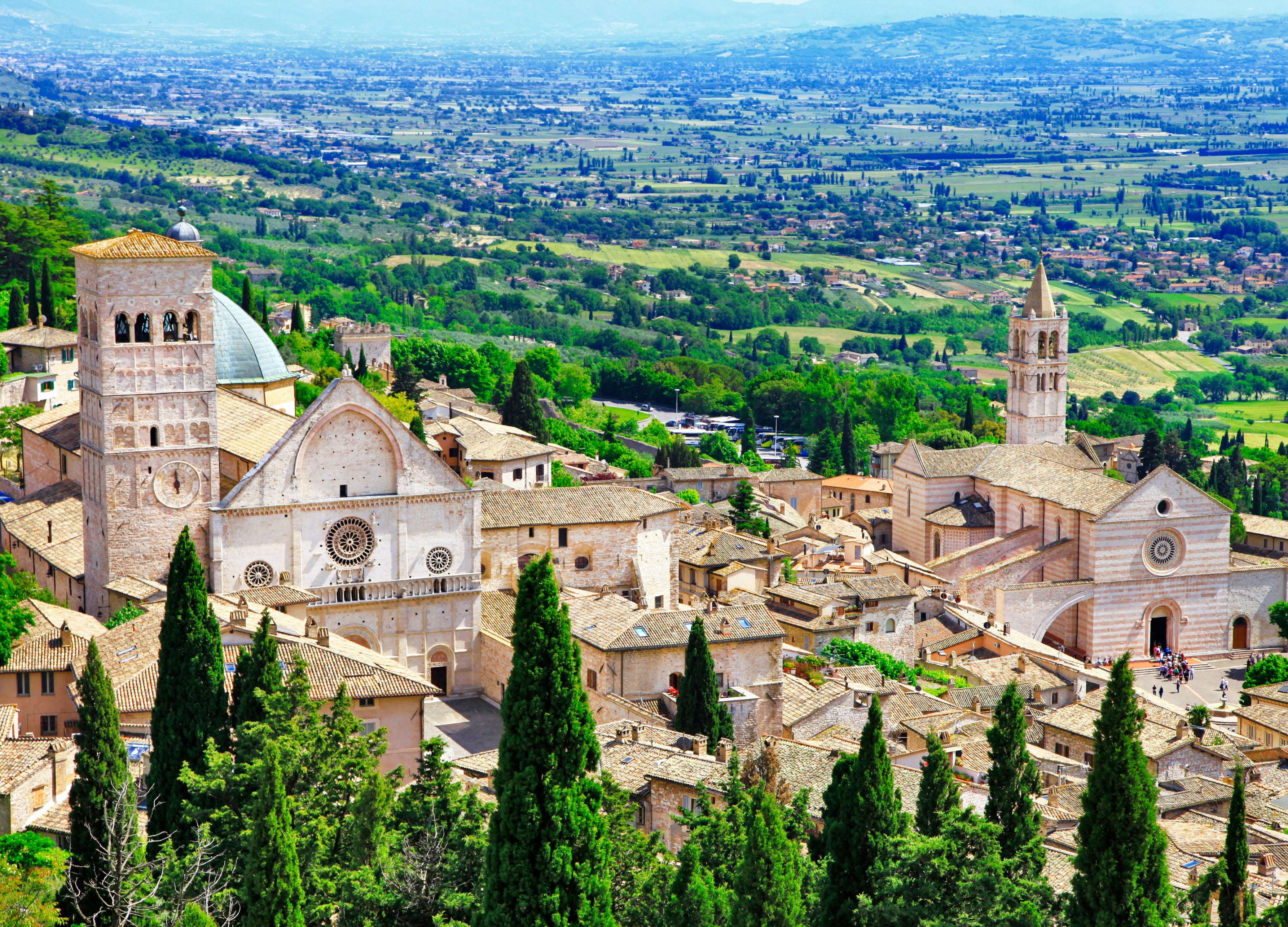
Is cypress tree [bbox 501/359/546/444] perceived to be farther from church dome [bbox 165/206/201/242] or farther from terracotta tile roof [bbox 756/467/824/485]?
church dome [bbox 165/206/201/242]

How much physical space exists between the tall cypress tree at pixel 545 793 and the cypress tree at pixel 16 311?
45350mm

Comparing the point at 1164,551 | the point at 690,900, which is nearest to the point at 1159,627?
the point at 1164,551

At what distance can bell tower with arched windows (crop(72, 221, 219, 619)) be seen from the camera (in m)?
47.5

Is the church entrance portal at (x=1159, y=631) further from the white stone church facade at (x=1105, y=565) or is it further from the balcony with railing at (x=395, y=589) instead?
the balcony with railing at (x=395, y=589)

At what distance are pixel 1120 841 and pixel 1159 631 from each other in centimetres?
4196

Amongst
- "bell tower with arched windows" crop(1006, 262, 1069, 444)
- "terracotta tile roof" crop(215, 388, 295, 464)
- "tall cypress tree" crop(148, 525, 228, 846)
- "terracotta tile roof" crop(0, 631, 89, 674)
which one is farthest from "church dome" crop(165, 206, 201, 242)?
"bell tower with arched windows" crop(1006, 262, 1069, 444)

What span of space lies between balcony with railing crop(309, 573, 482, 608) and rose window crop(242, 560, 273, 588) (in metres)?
1.04

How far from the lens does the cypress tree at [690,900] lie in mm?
28391

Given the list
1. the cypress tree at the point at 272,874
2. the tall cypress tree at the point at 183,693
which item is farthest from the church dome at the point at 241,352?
the cypress tree at the point at 272,874

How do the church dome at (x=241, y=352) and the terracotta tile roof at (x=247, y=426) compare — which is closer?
the terracotta tile roof at (x=247, y=426)

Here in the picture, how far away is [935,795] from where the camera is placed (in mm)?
31016

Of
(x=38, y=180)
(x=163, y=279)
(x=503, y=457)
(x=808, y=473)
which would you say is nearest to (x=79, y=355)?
(x=163, y=279)

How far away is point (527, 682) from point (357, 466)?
2198cm

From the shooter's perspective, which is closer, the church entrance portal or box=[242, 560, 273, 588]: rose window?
box=[242, 560, 273, 588]: rose window
